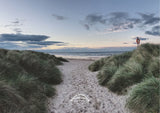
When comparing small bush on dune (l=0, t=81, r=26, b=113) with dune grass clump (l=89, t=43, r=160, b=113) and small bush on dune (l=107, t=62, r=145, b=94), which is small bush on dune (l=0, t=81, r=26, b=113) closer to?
dune grass clump (l=89, t=43, r=160, b=113)

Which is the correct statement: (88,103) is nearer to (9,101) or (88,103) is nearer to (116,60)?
(9,101)

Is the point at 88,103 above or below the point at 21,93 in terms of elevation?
below

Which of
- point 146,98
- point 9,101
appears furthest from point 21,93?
point 146,98

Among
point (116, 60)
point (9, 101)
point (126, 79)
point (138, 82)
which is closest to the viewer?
point (9, 101)

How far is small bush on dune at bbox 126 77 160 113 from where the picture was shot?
3.41 meters

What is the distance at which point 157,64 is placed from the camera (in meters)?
5.55

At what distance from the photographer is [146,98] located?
11.6 ft

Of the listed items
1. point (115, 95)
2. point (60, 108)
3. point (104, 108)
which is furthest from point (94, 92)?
point (60, 108)

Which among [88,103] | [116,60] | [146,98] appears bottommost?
[88,103]

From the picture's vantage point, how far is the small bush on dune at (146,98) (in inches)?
134

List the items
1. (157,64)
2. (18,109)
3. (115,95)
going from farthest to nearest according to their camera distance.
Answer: (157,64) < (115,95) < (18,109)

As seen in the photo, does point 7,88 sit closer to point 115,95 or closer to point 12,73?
point 12,73

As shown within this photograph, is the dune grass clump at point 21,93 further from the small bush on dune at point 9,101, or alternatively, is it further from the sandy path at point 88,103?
the sandy path at point 88,103

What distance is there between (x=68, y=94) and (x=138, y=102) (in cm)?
303
